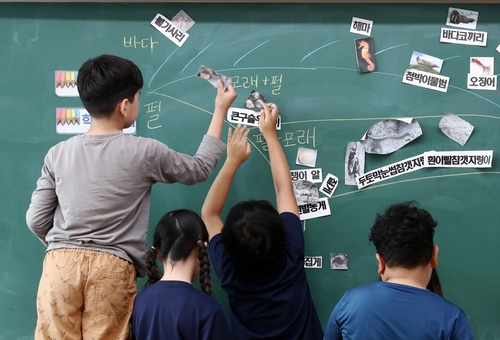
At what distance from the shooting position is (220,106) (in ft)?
5.67

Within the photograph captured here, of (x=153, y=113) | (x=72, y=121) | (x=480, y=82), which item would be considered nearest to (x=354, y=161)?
(x=480, y=82)

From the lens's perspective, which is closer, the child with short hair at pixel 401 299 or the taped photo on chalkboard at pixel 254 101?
the child with short hair at pixel 401 299

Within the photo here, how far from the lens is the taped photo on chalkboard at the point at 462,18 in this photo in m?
1.79

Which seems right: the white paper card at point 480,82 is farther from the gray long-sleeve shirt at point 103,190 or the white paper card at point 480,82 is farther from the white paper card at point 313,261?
the gray long-sleeve shirt at point 103,190

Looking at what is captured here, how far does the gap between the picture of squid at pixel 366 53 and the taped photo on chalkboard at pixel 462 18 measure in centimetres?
28

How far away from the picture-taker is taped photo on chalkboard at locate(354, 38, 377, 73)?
1.79m

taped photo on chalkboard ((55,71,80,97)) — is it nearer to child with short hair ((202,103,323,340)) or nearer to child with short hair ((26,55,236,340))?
child with short hair ((26,55,236,340))

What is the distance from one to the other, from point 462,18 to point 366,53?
1.11 feet

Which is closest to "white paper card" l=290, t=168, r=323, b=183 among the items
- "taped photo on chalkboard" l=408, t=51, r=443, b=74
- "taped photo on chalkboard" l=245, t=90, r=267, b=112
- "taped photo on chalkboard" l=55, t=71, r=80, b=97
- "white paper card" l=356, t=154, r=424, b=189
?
"white paper card" l=356, t=154, r=424, b=189

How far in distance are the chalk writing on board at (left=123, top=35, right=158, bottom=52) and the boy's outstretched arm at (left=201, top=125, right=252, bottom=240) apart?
432mm

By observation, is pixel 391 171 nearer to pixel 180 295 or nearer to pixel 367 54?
pixel 367 54

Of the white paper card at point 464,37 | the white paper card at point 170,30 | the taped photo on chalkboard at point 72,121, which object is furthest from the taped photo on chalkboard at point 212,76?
the white paper card at point 464,37

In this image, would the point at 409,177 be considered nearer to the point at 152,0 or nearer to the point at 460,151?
the point at 460,151

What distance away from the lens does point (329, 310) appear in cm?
183
